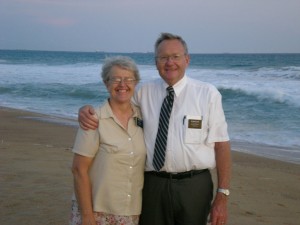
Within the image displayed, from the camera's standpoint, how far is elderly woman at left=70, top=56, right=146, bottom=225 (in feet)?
10.0

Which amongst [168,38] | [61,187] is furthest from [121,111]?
[61,187]

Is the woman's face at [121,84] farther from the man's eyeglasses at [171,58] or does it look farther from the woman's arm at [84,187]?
the woman's arm at [84,187]

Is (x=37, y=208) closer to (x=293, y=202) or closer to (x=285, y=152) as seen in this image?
(x=293, y=202)

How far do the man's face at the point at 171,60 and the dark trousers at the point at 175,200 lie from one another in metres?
0.70

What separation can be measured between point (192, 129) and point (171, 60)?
0.51 metres

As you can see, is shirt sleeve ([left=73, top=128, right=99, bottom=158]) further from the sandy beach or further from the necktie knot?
the sandy beach

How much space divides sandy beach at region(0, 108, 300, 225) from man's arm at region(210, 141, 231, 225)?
89.0 inches

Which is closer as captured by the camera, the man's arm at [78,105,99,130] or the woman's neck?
the man's arm at [78,105,99,130]

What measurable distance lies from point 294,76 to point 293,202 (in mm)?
28985

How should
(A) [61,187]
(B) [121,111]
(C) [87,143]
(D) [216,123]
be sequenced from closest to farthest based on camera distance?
(C) [87,143]
(B) [121,111]
(D) [216,123]
(A) [61,187]

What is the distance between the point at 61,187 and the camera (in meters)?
6.55

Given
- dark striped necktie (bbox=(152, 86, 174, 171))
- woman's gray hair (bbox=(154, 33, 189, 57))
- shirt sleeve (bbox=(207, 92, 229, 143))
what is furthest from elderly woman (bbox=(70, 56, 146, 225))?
shirt sleeve (bbox=(207, 92, 229, 143))

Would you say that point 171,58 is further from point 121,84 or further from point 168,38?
point 121,84

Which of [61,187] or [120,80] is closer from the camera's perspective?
[120,80]
